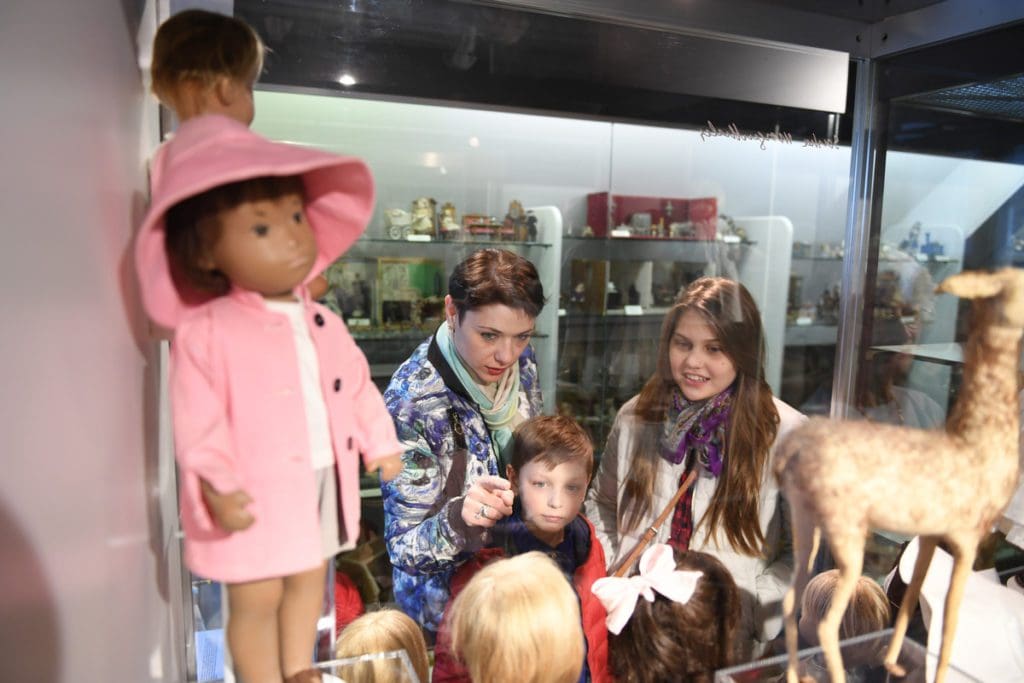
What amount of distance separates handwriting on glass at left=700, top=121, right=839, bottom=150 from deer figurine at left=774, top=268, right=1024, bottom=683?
3.27 ft

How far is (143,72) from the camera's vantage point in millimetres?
1019

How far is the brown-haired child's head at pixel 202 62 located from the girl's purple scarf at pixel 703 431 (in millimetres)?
1208

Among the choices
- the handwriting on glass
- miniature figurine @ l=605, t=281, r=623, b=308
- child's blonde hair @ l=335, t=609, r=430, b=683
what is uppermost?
the handwriting on glass

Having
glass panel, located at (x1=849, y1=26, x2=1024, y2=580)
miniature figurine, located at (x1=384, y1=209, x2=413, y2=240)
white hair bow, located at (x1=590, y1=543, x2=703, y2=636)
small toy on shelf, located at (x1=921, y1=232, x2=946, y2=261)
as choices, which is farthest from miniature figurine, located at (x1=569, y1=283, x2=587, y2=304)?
small toy on shelf, located at (x1=921, y1=232, x2=946, y2=261)

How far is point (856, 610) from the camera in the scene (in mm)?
1576

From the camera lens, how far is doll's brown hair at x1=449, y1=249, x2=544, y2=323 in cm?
158

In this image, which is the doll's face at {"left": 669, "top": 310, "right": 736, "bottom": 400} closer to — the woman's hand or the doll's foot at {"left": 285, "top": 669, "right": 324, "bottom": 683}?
the woman's hand

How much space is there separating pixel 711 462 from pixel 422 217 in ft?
2.94

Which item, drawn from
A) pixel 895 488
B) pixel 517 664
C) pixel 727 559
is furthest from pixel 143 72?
pixel 727 559

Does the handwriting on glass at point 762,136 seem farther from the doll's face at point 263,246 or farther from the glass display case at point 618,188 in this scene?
the doll's face at point 263,246

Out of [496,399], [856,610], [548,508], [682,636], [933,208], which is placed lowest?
[682,636]

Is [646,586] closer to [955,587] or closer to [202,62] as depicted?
[955,587]

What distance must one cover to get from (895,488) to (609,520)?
32.3 inches

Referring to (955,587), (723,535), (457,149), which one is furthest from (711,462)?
(457,149)
